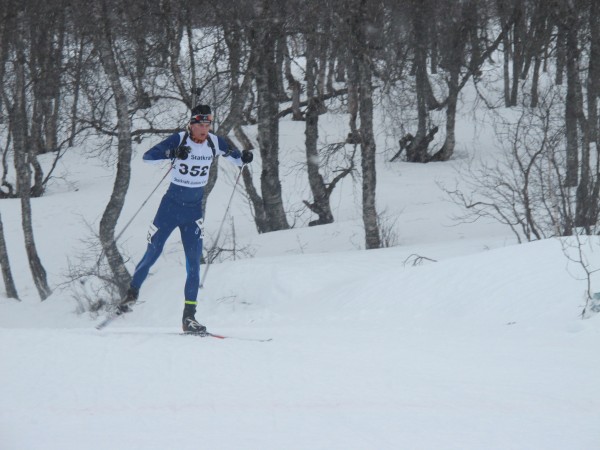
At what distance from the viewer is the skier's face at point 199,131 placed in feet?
22.3

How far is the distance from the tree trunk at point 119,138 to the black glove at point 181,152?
595 cm

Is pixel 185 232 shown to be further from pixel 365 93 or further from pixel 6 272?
pixel 6 272

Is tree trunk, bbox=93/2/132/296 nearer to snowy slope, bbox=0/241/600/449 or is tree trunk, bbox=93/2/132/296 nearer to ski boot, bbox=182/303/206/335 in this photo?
ski boot, bbox=182/303/206/335

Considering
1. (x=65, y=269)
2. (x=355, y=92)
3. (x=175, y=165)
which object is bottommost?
(x=65, y=269)

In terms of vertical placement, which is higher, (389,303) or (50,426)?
(50,426)

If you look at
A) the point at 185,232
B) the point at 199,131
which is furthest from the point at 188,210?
the point at 199,131

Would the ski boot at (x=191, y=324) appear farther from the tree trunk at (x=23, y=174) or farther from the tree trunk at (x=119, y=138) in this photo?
the tree trunk at (x=23, y=174)

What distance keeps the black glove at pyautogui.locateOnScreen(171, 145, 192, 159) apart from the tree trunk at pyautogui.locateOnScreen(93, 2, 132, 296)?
234 inches

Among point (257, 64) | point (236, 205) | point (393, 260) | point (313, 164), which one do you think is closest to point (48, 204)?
point (236, 205)

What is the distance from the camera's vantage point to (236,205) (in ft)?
75.0

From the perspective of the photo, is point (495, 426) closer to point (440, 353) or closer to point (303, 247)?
point (440, 353)

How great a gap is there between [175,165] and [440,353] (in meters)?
3.03

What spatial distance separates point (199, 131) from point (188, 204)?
73 centimetres

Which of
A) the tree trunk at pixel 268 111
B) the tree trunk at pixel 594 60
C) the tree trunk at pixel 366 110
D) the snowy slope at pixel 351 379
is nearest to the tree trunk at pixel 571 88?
the tree trunk at pixel 594 60
